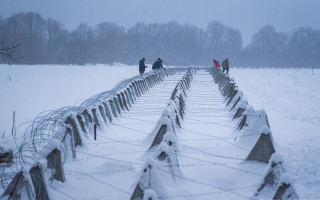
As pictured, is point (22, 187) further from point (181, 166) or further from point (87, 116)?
point (87, 116)

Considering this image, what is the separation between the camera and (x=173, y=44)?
12750 cm

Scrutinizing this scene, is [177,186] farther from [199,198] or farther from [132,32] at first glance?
[132,32]

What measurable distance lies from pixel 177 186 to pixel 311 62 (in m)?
121

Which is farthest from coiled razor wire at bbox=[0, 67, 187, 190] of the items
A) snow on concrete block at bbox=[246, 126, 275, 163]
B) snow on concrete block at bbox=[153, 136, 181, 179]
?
snow on concrete block at bbox=[246, 126, 275, 163]

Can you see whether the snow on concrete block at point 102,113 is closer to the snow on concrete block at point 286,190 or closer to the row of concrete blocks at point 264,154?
the row of concrete blocks at point 264,154

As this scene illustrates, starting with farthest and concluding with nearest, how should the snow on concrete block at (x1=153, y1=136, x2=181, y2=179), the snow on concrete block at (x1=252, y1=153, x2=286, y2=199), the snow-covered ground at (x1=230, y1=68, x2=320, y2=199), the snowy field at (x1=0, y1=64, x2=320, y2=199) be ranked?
the snow-covered ground at (x1=230, y1=68, x2=320, y2=199) < the snowy field at (x1=0, y1=64, x2=320, y2=199) < the snow on concrete block at (x1=153, y1=136, x2=181, y2=179) < the snow on concrete block at (x1=252, y1=153, x2=286, y2=199)

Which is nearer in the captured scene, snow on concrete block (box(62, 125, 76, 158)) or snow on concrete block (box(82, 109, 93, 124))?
snow on concrete block (box(62, 125, 76, 158))

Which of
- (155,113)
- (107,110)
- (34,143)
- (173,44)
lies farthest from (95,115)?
(173,44)

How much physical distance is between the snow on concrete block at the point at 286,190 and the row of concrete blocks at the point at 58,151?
2.46 m

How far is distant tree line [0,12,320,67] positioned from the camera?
103m

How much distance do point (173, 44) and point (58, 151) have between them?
408ft

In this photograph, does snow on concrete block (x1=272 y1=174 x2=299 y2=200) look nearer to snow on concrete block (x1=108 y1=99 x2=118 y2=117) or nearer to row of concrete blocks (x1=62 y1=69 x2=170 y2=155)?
row of concrete blocks (x1=62 y1=69 x2=170 y2=155)

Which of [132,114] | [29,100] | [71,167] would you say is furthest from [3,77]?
[71,167]

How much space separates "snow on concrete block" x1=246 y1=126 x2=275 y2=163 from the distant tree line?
95651mm
